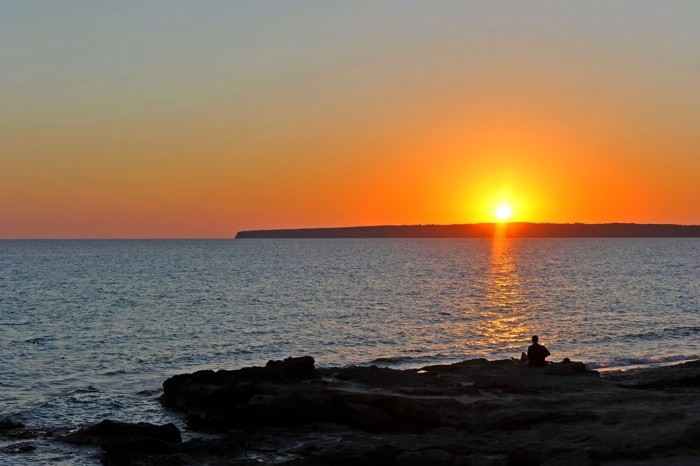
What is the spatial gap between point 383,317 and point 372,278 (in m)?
60.4

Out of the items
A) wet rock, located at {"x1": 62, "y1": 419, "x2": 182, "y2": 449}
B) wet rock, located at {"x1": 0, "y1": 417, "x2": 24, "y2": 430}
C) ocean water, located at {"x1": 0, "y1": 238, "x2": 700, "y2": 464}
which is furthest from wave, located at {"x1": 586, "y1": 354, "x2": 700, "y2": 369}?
wet rock, located at {"x1": 0, "y1": 417, "x2": 24, "y2": 430}

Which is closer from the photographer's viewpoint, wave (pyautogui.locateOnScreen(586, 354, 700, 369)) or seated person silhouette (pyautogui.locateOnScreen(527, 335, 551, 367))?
seated person silhouette (pyautogui.locateOnScreen(527, 335, 551, 367))

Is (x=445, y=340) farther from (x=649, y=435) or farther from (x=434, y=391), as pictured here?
(x=649, y=435)

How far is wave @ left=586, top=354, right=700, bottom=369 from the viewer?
156ft

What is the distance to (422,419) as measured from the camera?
93.7ft

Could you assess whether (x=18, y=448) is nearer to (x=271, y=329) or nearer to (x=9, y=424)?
(x=9, y=424)

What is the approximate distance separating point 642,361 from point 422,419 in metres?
25.7

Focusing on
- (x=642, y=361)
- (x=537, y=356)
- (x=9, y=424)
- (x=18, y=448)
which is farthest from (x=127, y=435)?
(x=642, y=361)

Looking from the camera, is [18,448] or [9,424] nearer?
[18,448]

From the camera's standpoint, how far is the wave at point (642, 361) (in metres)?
47.5

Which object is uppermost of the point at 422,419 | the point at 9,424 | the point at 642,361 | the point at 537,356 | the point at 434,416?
the point at 537,356

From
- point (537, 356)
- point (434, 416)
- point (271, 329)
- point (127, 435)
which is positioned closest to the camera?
point (434, 416)

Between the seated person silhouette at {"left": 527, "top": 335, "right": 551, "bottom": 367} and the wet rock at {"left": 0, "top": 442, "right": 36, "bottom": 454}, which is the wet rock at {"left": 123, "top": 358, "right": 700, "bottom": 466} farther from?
the wet rock at {"left": 0, "top": 442, "right": 36, "bottom": 454}

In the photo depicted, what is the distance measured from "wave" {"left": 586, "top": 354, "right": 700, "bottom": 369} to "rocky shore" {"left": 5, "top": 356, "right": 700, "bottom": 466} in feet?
32.0
